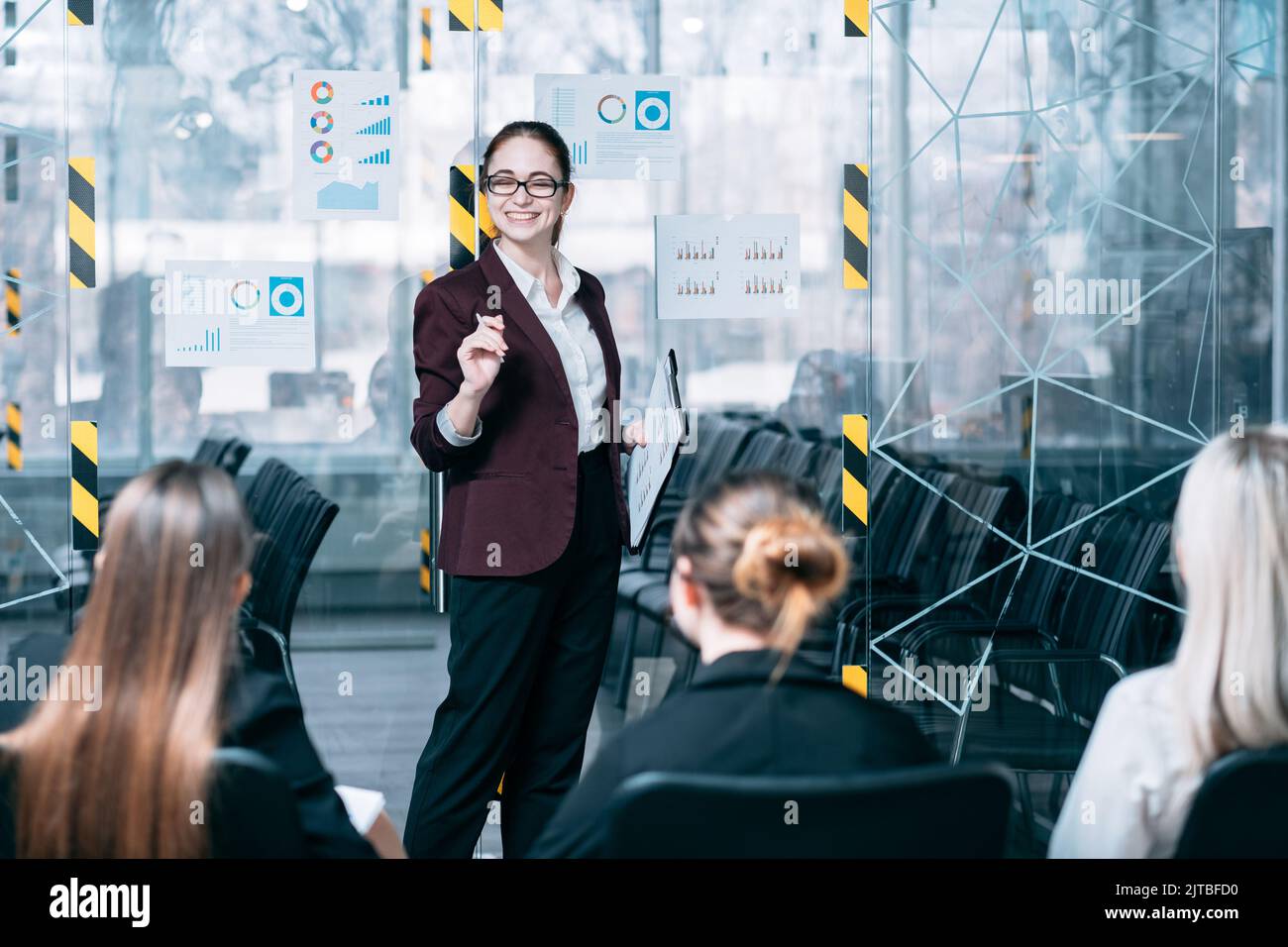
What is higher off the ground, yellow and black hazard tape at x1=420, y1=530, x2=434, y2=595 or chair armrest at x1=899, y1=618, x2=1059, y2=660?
yellow and black hazard tape at x1=420, y1=530, x2=434, y2=595

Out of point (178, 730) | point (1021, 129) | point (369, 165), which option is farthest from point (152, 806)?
point (1021, 129)

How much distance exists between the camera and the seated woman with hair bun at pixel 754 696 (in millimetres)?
2061

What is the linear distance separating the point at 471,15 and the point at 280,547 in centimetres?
168

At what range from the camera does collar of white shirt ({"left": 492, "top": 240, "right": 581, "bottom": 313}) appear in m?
3.60

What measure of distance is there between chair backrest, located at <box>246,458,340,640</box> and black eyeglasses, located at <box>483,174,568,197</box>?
1.21m

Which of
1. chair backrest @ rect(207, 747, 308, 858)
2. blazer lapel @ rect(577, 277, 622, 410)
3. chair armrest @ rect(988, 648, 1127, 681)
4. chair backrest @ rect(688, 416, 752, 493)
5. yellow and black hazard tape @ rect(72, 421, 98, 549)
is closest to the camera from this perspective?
chair backrest @ rect(207, 747, 308, 858)

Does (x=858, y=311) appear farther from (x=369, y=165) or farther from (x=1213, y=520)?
(x=1213, y=520)

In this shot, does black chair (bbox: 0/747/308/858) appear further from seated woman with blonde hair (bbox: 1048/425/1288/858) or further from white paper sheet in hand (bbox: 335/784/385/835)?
seated woman with blonde hair (bbox: 1048/425/1288/858)

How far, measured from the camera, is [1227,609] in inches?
87.2

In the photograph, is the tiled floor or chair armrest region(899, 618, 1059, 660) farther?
the tiled floor

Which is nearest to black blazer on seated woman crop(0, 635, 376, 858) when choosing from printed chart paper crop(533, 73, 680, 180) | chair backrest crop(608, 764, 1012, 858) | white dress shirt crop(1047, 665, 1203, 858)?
chair backrest crop(608, 764, 1012, 858)

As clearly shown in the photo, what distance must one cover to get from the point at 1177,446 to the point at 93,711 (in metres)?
3.63

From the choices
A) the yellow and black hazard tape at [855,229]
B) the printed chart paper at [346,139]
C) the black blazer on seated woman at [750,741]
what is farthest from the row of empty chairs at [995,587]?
the black blazer on seated woman at [750,741]

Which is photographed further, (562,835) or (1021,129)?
(1021,129)
